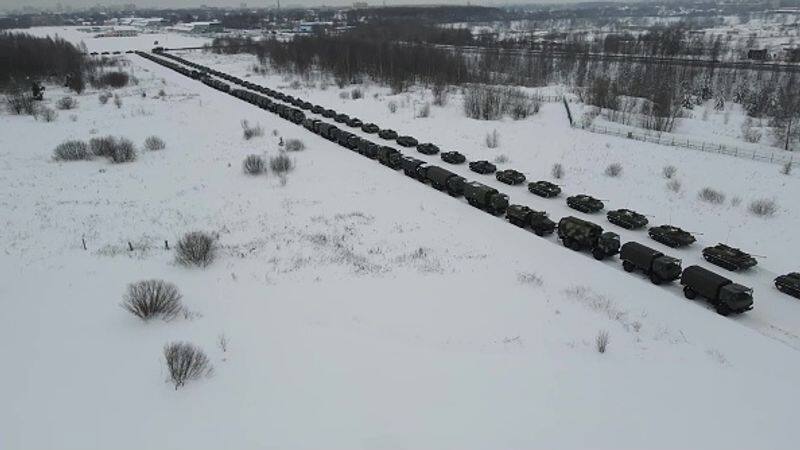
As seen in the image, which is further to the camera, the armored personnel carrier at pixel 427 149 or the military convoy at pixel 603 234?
the armored personnel carrier at pixel 427 149

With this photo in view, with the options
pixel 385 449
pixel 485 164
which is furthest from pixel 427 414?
pixel 485 164

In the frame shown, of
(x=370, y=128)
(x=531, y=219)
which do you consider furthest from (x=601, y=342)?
(x=370, y=128)

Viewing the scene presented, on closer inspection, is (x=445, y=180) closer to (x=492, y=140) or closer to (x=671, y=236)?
(x=492, y=140)

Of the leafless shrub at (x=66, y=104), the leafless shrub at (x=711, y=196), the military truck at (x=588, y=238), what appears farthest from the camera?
the leafless shrub at (x=66, y=104)

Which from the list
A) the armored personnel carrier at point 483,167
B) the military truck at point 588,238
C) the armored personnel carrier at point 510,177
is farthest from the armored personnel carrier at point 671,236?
the armored personnel carrier at point 483,167

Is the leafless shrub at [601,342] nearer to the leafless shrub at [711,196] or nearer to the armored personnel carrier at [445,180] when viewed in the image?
the armored personnel carrier at [445,180]
